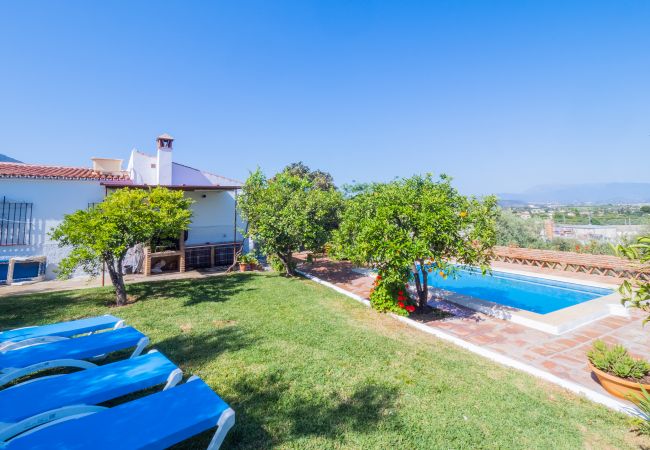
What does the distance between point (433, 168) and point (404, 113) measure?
23.5 meters

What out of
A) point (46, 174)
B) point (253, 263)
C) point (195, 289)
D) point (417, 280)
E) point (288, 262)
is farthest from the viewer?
point (253, 263)

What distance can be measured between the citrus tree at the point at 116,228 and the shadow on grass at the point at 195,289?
155 cm

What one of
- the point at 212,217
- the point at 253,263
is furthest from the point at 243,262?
the point at 212,217

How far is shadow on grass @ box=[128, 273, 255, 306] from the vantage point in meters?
10.4

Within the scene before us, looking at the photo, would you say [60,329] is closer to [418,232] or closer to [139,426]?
[139,426]

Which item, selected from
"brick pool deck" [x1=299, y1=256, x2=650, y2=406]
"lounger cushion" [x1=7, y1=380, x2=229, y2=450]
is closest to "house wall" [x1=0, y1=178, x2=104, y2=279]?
"lounger cushion" [x1=7, y1=380, x2=229, y2=450]

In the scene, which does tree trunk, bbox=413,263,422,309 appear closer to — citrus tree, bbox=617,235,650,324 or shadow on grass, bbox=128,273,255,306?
citrus tree, bbox=617,235,650,324

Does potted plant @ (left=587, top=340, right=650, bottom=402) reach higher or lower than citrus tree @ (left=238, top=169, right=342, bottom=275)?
lower

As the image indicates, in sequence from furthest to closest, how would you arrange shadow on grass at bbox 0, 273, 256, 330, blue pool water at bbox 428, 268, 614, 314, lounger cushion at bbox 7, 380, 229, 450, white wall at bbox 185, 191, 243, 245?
white wall at bbox 185, 191, 243, 245 → blue pool water at bbox 428, 268, 614, 314 → shadow on grass at bbox 0, 273, 256, 330 → lounger cushion at bbox 7, 380, 229, 450

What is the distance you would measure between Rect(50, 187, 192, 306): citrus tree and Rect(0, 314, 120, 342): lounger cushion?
2724 millimetres

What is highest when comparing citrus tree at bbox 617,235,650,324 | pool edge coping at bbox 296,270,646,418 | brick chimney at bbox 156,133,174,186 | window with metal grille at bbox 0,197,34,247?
brick chimney at bbox 156,133,174,186

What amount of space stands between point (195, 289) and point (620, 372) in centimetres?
1190

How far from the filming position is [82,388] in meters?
3.71

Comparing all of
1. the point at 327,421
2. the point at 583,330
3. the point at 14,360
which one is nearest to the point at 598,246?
the point at 583,330
